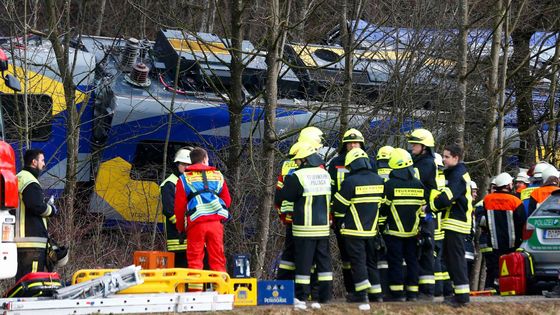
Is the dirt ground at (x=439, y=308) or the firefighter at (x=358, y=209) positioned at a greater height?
the firefighter at (x=358, y=209)

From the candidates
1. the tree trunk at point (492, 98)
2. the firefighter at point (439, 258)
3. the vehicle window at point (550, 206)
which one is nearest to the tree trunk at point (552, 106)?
the tree trunk at point (492, 98)

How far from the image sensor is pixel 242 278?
37.4 feet

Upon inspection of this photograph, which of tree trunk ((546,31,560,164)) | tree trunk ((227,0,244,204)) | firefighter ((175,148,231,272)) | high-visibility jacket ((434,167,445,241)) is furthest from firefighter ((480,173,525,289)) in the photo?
tree trunk ((546,31,560,164))

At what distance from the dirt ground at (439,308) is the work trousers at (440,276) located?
82 centimetres

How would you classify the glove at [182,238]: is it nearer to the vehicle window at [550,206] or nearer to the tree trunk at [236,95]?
the vehicle window at [550,206]

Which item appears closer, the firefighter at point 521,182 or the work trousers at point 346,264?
the work trousers at point 346,264

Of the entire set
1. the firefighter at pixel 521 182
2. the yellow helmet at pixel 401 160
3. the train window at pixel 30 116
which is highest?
the train window at pixel 30 116

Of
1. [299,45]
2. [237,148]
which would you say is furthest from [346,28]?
[237,148]

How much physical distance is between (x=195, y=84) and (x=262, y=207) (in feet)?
10.7

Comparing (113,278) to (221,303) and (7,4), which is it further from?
(7,4)

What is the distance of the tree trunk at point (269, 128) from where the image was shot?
1677 cm

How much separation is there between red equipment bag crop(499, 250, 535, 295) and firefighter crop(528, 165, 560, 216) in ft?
4.88

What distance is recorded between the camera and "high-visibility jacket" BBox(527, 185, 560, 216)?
14.7 metres

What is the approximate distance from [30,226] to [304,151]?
316 cm
